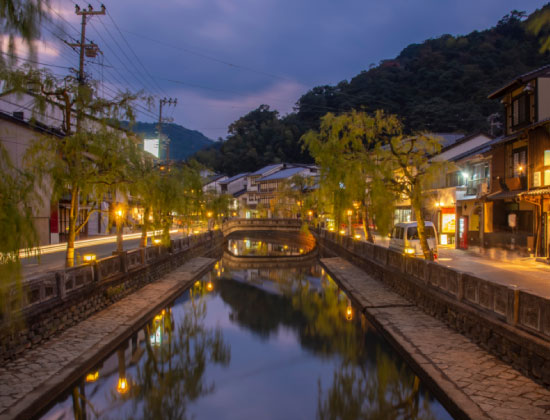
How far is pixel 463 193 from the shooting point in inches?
1205

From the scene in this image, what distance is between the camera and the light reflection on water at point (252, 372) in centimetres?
949

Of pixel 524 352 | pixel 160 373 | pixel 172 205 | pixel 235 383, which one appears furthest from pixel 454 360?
Result: pixel 172 205

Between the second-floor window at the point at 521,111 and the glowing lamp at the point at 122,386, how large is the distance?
21659 mm

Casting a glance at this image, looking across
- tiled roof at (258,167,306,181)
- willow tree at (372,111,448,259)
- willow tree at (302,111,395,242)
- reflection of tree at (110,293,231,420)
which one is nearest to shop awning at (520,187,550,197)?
willow tree at (372,111,448,259)

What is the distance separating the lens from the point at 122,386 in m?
10.4

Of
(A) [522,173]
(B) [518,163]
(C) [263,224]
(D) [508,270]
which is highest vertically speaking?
(B) [518,163]

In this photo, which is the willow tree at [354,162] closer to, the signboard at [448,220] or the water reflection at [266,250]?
the signboard at [448,220]

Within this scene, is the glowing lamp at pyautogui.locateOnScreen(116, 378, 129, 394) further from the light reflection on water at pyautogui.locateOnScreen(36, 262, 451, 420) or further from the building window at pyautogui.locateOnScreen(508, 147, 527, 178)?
the building window at pyautogui.locateOnScreen(508, 147, 527, 178)

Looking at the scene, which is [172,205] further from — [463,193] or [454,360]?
[463,193]

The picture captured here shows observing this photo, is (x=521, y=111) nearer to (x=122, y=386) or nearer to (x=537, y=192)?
(x=537, y=192)

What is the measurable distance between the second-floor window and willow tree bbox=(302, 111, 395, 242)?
8361mm

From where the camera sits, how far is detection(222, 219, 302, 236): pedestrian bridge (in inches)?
2347

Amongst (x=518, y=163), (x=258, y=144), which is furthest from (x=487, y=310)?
(x=258, y=144)

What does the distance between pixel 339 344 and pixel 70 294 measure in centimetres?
839
